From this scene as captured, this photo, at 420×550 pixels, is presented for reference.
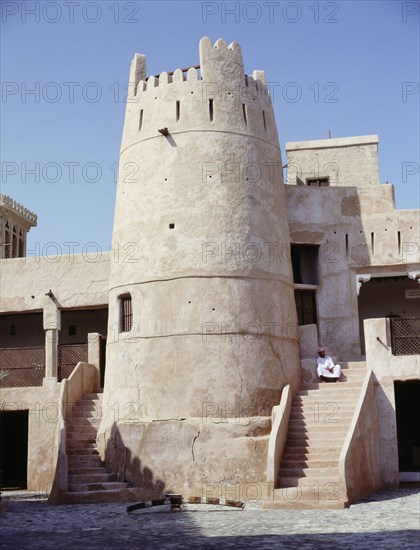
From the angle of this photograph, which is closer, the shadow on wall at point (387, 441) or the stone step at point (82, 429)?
the shadow on wall at point (387, 441)

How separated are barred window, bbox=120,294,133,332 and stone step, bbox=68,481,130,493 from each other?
3.99 metres

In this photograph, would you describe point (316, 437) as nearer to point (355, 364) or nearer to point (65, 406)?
point (355, 364)

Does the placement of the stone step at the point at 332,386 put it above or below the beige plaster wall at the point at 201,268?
below

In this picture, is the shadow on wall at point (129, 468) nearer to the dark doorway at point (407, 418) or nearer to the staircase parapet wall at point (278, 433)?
the staircase parapet wall at point (278, 433)

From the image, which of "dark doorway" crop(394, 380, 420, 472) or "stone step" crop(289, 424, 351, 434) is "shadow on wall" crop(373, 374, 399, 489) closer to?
"stone step" crop(289, 424, 351, 434)

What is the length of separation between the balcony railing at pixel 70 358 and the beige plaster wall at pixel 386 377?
844 cm

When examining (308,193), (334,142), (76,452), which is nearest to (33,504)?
(76,452)

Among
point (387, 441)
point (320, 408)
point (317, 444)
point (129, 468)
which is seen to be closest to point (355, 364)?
point (387, 441)

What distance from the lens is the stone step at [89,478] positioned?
18.6 meters

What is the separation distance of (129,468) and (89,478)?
0.97 meters

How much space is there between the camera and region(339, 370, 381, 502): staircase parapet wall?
16.7 metres

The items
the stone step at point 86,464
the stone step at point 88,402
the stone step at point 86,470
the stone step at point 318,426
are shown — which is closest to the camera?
the stone step at point 318,426

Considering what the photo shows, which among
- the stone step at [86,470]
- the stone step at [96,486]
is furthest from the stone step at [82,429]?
the stone step at [96,486]

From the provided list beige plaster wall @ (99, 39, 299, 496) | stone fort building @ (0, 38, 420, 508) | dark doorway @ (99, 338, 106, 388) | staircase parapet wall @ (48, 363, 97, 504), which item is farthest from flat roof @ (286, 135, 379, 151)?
staircase parapet wall @ (48, 363, 97, 504)
